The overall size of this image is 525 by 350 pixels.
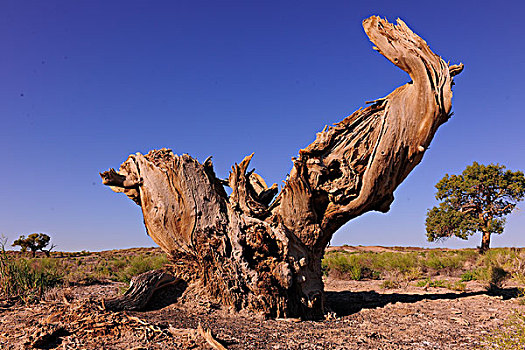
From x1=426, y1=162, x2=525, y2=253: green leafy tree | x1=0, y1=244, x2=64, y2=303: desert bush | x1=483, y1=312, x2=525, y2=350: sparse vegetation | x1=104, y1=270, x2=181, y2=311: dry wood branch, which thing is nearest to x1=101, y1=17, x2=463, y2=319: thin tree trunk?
x1=104, y1=270, x2=181, y2=311: dry wood branch

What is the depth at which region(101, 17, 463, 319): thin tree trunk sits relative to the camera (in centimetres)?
681

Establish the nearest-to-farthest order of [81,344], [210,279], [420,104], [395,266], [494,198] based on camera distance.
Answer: [81,344]
[420,104]
[210,279]
[395,266]
[494,198]

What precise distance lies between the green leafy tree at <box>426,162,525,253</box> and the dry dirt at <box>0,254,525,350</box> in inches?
703

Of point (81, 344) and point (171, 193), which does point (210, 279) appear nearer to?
point (171, 193)

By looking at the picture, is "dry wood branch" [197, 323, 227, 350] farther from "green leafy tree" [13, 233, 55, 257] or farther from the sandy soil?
"green leafy tree" [13, 233, 55, 257]

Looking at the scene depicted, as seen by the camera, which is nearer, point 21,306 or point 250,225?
point 250,225

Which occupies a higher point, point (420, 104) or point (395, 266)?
point (420, 104)

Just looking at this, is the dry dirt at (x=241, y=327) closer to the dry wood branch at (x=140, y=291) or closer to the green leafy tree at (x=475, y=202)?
the dry wood branch at (x=140, y=291)

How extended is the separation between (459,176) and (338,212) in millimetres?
22015

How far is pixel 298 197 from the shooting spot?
285 inches

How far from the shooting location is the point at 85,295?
28.3 feet

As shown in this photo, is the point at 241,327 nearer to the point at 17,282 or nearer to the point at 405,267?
the point at 17,282

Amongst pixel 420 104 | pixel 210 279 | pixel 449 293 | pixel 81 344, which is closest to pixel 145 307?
pixel 210 279

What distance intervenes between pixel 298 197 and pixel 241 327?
259cm
